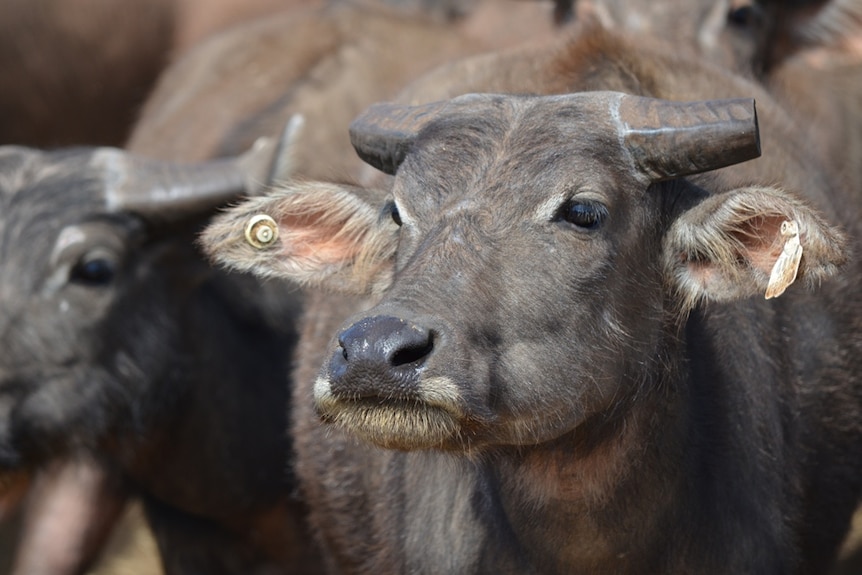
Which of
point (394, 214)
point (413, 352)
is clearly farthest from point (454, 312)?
point (394, 214)

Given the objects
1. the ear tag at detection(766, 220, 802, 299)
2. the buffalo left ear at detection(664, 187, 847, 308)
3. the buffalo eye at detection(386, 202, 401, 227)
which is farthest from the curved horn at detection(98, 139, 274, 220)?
the ear tag at detection(766, 220, 802, 299)

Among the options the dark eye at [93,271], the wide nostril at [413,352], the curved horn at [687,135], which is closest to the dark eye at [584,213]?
the curved horn at [687,135]

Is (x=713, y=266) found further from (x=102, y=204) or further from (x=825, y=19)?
(x=825, y=19)

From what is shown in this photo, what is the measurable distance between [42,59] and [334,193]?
5901 millimetres

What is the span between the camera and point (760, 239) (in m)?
3.87

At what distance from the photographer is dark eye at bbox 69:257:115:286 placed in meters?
A: 5.58

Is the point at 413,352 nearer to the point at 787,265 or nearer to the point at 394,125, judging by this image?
the point at 787,265

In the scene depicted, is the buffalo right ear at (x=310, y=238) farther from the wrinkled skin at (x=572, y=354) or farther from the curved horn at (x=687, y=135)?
the curved horn at (x=687, y=135)

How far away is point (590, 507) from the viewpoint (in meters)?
4.07

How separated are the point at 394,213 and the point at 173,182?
6.33 ft

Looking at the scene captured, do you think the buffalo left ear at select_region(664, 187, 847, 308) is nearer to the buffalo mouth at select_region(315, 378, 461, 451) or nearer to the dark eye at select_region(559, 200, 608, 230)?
the dark eye at select_region(559, 200, 608, 230)

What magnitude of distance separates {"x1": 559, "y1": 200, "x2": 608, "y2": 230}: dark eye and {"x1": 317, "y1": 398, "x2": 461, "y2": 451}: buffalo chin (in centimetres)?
74

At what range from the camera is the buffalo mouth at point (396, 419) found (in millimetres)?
3422

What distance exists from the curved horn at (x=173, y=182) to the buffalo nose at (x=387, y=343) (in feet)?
8.09
